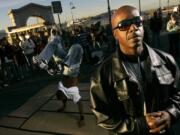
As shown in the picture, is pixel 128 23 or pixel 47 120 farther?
pixel 47 120

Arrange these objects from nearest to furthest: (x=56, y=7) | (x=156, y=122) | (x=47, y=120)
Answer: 1. (x=156, y=122)
2. (x=47, y=120)
3. (x=56, y=7)

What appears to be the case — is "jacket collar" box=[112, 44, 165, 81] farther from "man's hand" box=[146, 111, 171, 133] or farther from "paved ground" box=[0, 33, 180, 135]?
"paved ground" box=[0, 33, 180, 135]

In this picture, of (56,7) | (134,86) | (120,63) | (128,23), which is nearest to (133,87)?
(134,86)

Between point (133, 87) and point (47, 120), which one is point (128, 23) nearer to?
point (133, 87)

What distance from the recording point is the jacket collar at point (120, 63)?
172cm

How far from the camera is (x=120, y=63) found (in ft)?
5.72

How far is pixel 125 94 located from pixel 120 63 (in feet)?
0.61

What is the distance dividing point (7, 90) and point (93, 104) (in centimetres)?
811

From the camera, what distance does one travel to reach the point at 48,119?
210 inches

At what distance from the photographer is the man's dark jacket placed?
171 cm

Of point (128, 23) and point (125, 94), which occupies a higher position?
point (128, 23)

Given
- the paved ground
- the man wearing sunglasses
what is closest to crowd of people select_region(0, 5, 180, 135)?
the man wearing sunglasses

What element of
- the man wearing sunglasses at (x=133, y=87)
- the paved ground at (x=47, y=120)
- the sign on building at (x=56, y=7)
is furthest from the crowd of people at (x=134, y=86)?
the sign on building at (x=56, y=7)

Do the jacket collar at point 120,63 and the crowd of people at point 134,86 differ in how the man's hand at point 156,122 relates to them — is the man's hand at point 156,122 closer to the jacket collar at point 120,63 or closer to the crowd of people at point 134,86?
the crowd of people at point 134,86
